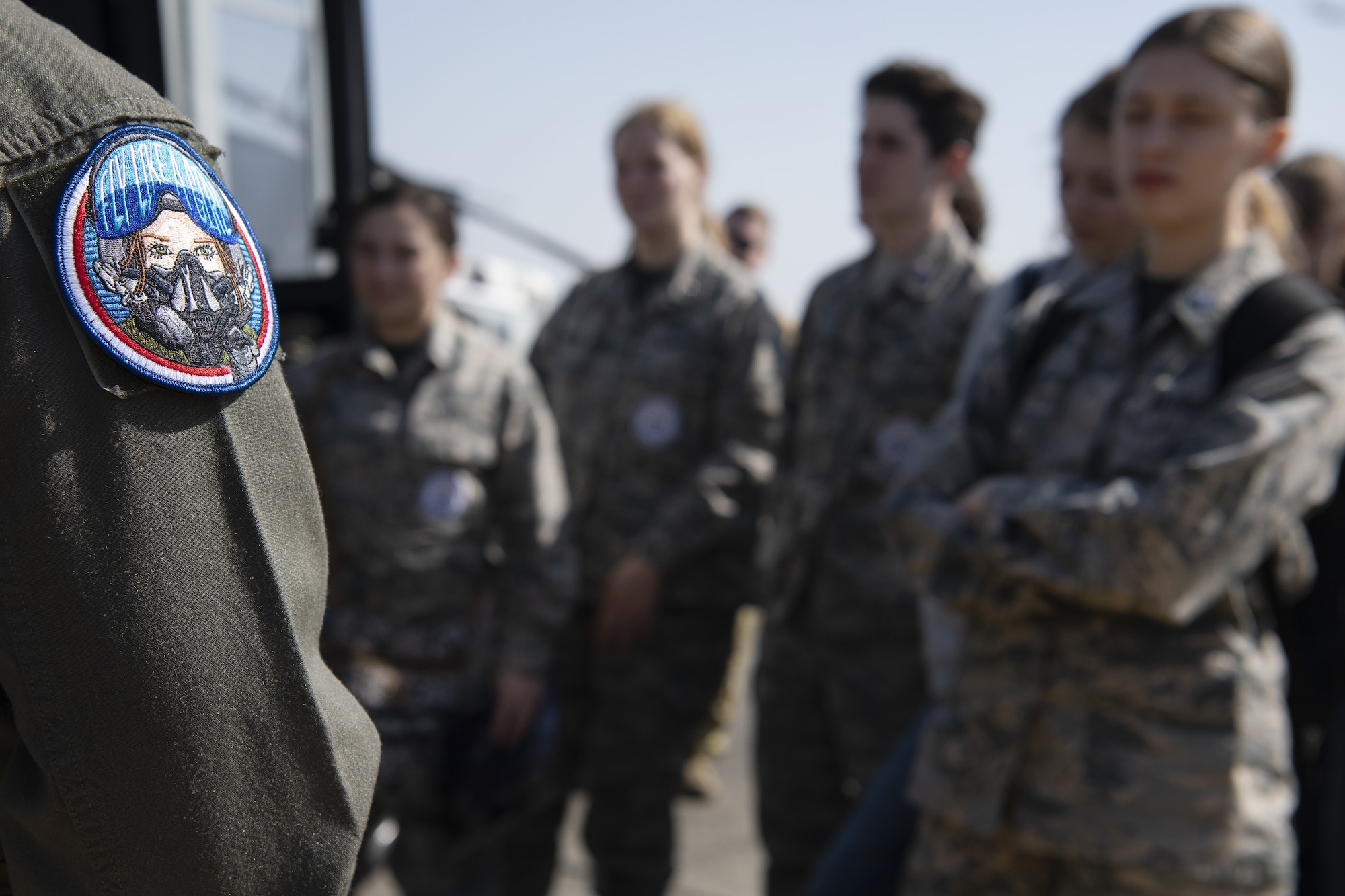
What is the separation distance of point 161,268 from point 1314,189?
9.46ft

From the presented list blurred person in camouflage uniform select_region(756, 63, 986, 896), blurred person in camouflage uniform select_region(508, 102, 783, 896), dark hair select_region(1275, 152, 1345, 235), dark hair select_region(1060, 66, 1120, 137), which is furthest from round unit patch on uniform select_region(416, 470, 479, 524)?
dark hair select_region(1275, 152, 1345, 235)

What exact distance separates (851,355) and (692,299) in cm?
50

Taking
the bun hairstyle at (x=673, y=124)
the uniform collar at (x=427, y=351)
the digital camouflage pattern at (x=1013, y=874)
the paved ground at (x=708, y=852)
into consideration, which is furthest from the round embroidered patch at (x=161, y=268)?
the paved ground at (x=708, y=852)

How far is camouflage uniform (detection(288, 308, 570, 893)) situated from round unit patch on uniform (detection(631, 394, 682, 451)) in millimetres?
440

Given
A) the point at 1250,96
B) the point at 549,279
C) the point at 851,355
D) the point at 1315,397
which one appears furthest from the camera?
the point at 549,279

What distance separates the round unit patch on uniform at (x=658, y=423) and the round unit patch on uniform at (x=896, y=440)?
0.54 m

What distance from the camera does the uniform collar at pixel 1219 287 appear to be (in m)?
1.72

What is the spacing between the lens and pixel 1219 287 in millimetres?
1745

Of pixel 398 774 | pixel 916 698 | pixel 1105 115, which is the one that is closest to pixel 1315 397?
pixel 1105 115

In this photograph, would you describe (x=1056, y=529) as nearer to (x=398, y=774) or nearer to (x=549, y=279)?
(x=398, y=774)

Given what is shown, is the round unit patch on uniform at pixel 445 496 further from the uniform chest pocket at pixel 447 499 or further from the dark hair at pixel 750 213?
the dark hair at pixel 750 213

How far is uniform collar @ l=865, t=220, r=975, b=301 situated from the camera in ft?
9.40

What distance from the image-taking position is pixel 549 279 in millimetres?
12188

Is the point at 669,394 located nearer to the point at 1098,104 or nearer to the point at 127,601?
the point at 1098,104
